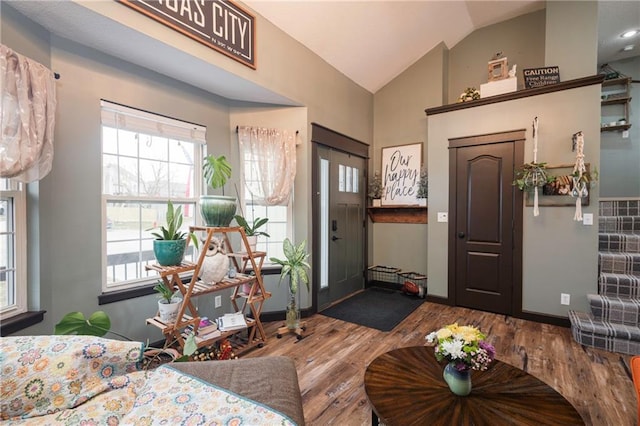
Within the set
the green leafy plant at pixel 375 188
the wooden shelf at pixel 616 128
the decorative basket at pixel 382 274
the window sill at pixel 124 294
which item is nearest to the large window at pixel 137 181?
the window sill at pixel 124 294

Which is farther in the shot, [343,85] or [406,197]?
[406,197]

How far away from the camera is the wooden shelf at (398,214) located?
4274mm

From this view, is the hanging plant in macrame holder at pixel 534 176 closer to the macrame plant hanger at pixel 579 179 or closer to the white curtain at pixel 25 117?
the macrame plant hanger at pixel 579 179

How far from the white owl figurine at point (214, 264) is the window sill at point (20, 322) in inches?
40.6

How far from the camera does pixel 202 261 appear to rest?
7.39ft

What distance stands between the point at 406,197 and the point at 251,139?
251cm

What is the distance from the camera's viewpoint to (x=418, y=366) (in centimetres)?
154

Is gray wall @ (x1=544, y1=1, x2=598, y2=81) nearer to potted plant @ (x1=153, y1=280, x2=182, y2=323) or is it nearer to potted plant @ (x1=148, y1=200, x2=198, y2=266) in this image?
potted plant @ (x1=148, y1=200, x2=198, y2=266)

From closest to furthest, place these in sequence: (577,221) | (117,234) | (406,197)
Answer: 1. (117,234)
2. (577,221)
3. (406,197)

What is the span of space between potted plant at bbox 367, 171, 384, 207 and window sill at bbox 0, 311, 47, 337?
397cm

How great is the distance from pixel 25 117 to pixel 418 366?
2.70m

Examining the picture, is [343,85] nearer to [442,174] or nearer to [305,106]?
[305,106]

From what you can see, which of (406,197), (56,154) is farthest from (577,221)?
(56,154)

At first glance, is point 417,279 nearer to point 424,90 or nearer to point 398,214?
point 398,214
